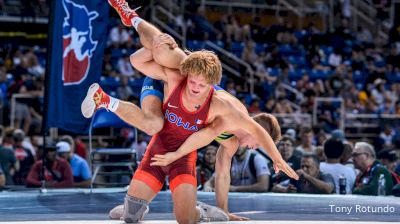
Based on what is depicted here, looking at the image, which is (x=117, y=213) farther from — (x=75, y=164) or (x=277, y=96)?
(x=277, y=96)

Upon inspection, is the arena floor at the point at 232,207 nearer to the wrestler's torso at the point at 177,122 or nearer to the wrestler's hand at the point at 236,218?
the wrestler's hand at the point at 236,218

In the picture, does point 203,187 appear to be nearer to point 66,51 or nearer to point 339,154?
point 339,154

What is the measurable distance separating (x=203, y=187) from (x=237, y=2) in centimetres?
1412

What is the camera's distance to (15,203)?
342 inches

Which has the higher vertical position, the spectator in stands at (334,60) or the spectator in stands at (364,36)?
the spectator in stands at (364,36)

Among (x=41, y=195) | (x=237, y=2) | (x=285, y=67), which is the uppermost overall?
(x=237, y=2)

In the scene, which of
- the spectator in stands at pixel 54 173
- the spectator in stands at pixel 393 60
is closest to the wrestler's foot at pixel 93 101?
the spectator in stands at pixel 54 173

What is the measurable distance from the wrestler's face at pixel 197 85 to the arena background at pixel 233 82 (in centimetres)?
124

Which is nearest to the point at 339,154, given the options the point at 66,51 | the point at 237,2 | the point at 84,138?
the point at 66,51

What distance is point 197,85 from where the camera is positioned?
661 cm

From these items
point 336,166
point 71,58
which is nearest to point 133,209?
point 71,58

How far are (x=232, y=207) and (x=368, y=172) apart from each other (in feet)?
6.11

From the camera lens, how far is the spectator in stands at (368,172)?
9.44 m

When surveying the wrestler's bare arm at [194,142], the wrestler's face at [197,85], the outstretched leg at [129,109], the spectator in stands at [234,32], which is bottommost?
the wrestler's bare arm at [194,142]
